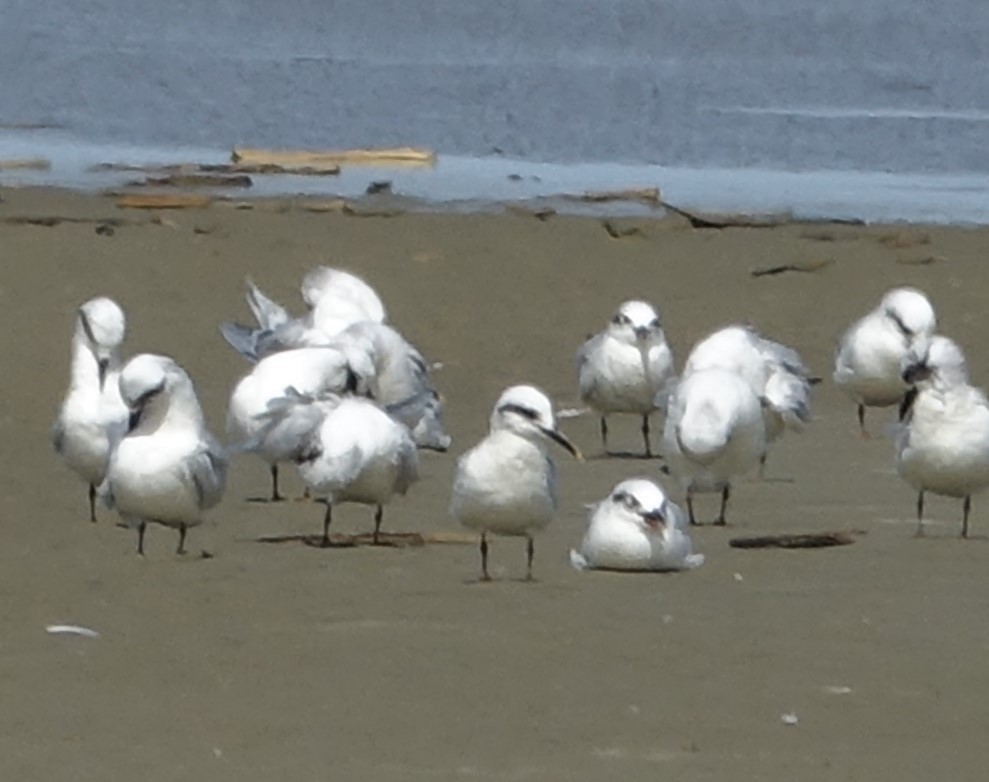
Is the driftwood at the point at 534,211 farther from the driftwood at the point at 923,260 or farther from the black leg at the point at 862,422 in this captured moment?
the black leg at the point at 862,422

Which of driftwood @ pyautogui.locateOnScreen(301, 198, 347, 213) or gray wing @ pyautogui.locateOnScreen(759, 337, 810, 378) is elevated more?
driftwood @ pyautogui.locateOnScreen(301, 198, 347, 213)

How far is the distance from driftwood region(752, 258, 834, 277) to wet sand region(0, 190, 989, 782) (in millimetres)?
1913

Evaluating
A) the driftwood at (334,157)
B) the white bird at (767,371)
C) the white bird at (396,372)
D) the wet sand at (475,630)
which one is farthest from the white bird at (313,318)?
the driftwood at (334,157)

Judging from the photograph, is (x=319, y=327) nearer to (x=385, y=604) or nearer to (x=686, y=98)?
(x=385, y=604)

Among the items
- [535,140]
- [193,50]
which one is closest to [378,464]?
[535,140]

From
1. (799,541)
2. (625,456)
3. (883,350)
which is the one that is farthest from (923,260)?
(799,541)

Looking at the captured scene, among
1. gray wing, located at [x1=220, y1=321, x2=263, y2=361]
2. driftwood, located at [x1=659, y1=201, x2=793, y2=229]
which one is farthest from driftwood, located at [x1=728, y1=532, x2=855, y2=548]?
driftwood, located at [x1=659, y1=201, x2=793, y2=229]

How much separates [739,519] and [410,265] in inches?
261

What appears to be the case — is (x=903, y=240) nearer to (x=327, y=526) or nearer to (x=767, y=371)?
(x=767, y=371)

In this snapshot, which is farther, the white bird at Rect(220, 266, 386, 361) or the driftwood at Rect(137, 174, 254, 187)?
the driftwood at Rect(137, 174, 254, 187)

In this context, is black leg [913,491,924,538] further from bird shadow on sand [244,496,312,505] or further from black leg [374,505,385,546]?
bird shadow on sand [244,496,312,505]

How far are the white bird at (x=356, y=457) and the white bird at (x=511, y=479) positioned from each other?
59 centimetres

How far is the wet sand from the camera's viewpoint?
→ 7.10 meters

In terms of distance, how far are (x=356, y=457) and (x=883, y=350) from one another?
152 inches
